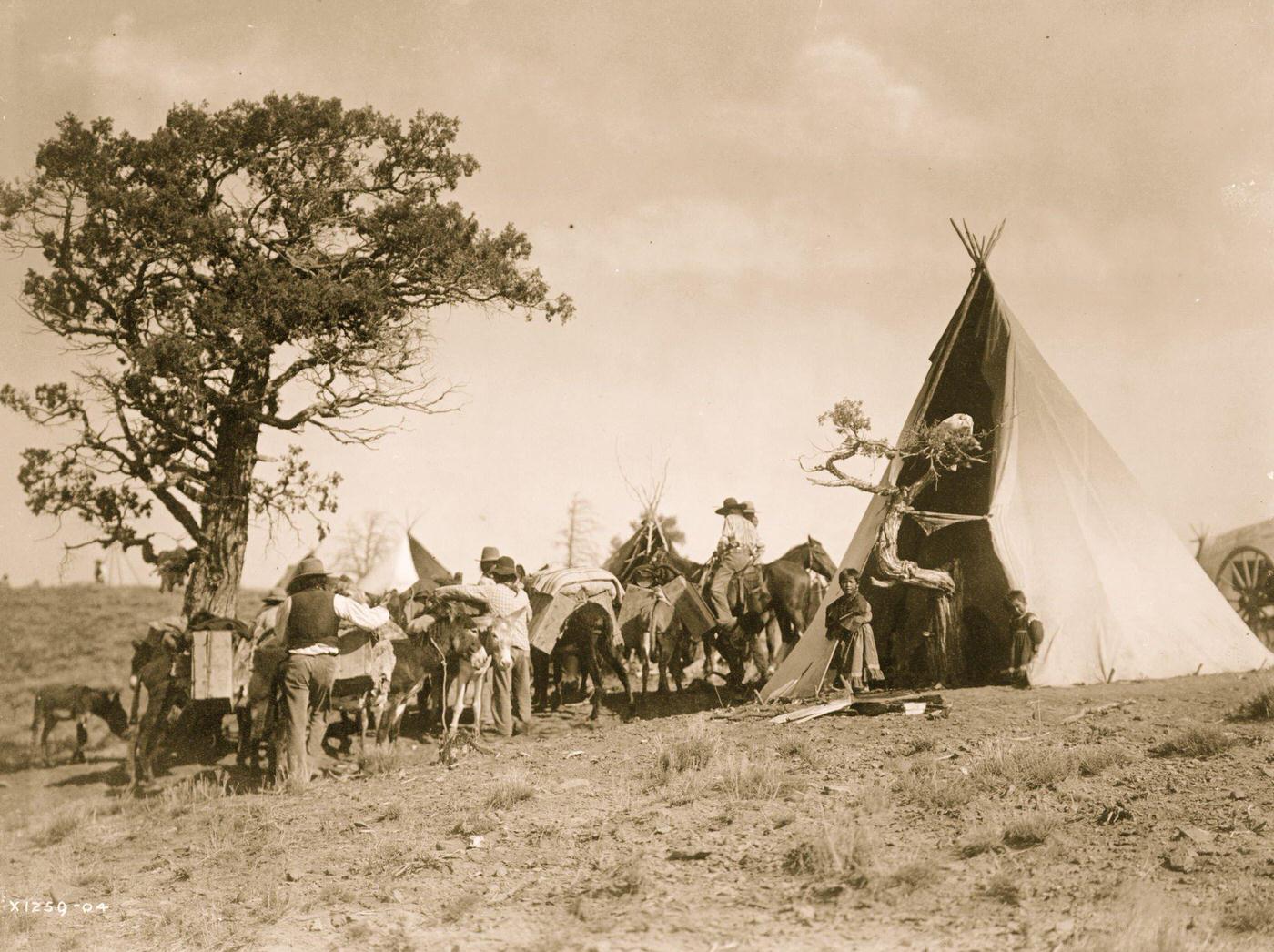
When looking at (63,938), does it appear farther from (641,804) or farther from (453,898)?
(641,804)

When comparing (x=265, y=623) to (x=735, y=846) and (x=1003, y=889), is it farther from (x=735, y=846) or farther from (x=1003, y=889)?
(x=1003, y=889)

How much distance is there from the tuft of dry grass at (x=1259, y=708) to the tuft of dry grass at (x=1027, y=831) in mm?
3620

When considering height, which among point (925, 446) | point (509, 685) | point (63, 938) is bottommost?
point (63, 938)

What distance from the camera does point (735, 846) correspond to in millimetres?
7172

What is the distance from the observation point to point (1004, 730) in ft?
31.4

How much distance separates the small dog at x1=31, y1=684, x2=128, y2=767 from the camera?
44.3 feet

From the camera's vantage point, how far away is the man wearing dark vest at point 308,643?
1024cm

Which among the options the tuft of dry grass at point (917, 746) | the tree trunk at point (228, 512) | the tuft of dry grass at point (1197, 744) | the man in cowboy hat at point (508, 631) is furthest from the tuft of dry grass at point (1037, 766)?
the tree trunk at point (228, 512)

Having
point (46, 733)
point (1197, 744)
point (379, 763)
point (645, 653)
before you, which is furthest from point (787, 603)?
point (46, 733)

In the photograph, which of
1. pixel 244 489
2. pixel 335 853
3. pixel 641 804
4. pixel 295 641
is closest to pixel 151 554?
pixel 244 489

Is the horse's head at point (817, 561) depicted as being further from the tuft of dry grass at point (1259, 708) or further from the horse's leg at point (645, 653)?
the tuft of dry grass at point (1259, 708)

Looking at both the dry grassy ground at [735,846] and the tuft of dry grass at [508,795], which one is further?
the tuft of dry grass at [508,795]

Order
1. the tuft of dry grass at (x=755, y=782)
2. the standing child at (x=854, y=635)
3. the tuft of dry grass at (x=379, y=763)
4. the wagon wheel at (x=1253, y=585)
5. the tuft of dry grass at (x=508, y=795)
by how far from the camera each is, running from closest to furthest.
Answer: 1. the tuft of dry grass at (x=755, y=782)
2. the tuft of dry grass at (x=508, y=795)
3. the tuft of dry grass at (x=379, y=763)
4. the standing child at (x=854, y=635)
5. the wagon wheel at (x=1253, y=585)

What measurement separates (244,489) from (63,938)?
846 centimetres
